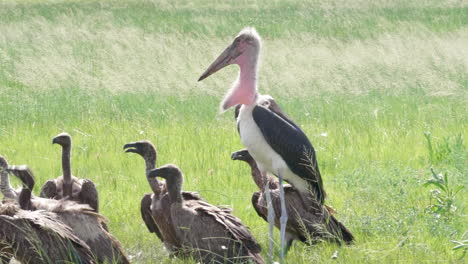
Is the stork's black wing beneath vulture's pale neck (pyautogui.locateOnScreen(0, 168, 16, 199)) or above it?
above

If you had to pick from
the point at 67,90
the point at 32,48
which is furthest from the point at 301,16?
the point at 67,90

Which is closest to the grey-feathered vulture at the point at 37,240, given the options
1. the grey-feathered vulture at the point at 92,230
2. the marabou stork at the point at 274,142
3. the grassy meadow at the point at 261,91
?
the grey-feathered vulture at the point at 92,230

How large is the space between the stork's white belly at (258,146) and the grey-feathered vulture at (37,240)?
1.75m

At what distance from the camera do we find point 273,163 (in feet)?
23.7

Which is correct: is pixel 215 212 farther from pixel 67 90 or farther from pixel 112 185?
pixel 67 90

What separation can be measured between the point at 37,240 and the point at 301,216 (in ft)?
8.07

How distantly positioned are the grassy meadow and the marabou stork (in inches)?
21.7

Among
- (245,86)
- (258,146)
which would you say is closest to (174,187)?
(258,146)

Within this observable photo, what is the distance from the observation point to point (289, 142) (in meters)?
7.11

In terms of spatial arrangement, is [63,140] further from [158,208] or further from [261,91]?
[261,91]

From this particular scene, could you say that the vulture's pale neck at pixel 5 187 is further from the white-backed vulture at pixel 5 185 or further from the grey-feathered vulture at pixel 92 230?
the grey-feathered vulture at pixel 92 230

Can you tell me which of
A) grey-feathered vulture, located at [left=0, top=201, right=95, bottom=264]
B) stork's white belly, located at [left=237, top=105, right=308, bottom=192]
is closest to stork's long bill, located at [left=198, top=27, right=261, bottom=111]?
stork's white belly, located at [left=237, top=105, right=308, bottom=192]

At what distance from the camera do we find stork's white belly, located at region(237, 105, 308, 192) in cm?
712

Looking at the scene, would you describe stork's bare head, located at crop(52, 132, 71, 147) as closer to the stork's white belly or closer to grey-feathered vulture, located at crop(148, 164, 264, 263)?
grey-feathered vulture, located at crop(148, 164, 264, 263)
